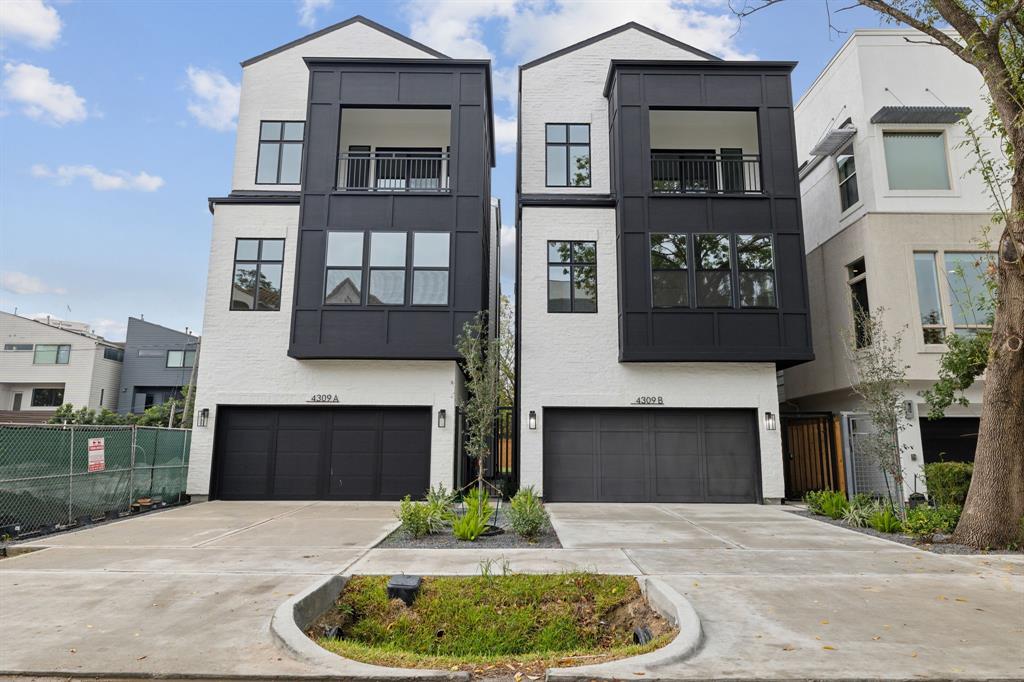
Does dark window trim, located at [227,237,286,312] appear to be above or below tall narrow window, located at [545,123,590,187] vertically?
below

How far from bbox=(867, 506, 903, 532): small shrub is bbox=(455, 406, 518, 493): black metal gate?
692 cm

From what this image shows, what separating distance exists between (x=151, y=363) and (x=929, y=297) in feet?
118

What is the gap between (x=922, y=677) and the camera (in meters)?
3.54

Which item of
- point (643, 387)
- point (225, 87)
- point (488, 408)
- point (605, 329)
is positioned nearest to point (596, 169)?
point (605, 329)

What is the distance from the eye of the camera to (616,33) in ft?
48.1

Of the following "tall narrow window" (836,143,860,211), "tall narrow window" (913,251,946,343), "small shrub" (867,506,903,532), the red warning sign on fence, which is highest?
"tall narrow window" (836,143,860,211)

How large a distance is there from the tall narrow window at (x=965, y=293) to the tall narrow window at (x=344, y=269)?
43.1 ft

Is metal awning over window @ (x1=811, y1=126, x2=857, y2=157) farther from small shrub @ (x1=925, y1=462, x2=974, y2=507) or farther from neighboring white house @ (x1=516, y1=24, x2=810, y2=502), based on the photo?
small shrub @ (x1=925, y1=462, x2=974, y2=507)

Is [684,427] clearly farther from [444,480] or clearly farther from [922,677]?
[922,677]

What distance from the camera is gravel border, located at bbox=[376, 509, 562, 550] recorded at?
24.9 ft

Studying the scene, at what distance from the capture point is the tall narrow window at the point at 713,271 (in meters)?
12.6

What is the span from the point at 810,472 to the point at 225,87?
57.7 feet

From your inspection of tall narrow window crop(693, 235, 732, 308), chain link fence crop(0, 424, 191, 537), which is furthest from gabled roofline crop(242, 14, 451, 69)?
chain link fence crop(0, 424, 191, 537)

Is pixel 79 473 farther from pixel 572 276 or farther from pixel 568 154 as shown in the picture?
pixel 568 154
